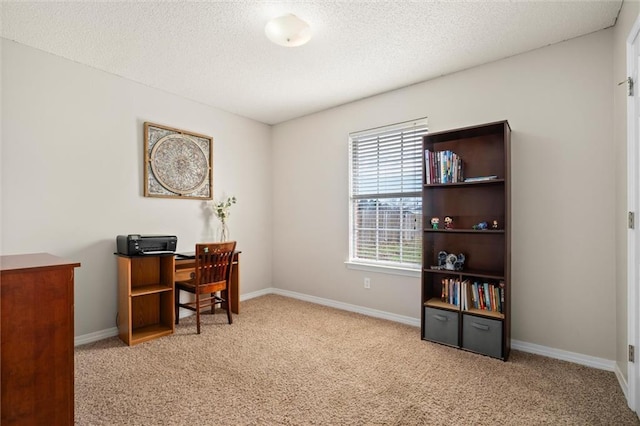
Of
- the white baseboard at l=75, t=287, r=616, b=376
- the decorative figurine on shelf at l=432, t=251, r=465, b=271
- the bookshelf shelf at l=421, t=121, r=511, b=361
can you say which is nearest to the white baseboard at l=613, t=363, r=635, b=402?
the white baseboard at l=75, t=287, r=616, b=376

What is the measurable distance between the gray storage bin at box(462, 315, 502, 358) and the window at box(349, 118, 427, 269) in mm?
828

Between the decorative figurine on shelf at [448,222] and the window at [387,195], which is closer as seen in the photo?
the decorative figurine on shelf at [448,222]

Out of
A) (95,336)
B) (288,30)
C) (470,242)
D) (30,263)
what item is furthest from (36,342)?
(470,242)

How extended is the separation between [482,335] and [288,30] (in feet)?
9.03

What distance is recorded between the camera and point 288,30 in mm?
2174

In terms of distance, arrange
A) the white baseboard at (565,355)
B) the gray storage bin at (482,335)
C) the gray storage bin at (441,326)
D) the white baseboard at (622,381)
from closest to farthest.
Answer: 1. the white baseboard at (622,381)
2. the white baseboard at (565,355)
3. the gray storage bin at (482,335)
4. the gray storage bin at (441,326)

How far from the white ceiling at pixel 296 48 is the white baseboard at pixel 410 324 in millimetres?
2461

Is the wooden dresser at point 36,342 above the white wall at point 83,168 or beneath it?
beneath

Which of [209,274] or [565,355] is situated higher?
[209,274]

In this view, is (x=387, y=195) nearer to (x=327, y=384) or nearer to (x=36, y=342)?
(x=327, y=384)

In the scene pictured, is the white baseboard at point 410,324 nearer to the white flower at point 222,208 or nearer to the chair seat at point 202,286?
the chair seat at point 202,286

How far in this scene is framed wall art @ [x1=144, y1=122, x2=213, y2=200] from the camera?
10.8 ft

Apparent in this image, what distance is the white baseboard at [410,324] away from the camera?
89.9 inches

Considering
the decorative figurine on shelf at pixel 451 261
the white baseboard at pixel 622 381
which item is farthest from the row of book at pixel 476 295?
the white baseboard at pixel 622 381
